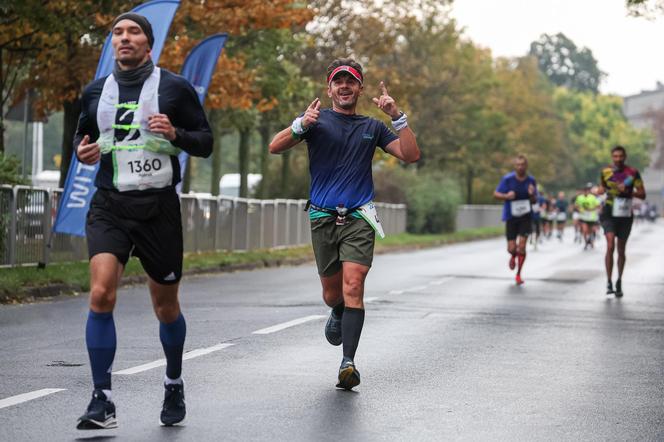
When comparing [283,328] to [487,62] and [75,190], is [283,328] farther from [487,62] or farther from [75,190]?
[487,62]

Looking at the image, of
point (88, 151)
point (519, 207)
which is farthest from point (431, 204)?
point (88, 151)

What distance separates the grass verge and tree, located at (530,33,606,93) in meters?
114

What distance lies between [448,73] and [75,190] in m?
38.7

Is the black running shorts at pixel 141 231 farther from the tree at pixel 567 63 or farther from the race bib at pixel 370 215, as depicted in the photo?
the tree at pixel 567 63

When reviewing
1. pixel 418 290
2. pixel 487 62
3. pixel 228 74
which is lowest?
pixel 418 290

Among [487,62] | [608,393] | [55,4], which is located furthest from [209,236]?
[487,62]

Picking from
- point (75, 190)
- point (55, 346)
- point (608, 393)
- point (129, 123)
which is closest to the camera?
point (129, 123)

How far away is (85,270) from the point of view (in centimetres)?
1883

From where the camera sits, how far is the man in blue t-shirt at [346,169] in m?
8.23

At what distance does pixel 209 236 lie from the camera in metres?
27.9

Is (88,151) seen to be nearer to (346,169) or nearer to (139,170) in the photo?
(139,170)

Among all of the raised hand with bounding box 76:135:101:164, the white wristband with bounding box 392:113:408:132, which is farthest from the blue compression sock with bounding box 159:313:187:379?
the white wristband with bounding box 392:113:408:132

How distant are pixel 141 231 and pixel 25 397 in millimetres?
1512

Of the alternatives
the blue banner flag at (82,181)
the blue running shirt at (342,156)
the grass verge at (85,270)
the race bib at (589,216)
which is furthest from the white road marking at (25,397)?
the race bib at (589,216)
